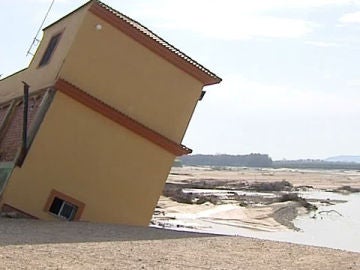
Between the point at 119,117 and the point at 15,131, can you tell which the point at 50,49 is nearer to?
the point at 15,131

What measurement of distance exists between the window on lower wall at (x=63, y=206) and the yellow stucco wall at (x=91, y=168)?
0.14 m

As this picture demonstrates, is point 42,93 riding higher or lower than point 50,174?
higher

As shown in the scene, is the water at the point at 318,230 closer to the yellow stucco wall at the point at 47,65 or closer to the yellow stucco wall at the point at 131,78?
the yellow stucco wall at the point at 131,78

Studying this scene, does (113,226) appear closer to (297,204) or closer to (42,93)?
(42,93)

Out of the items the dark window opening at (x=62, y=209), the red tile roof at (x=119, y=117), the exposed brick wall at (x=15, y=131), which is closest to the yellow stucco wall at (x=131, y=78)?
the red tile roof at (x=119, y=117)

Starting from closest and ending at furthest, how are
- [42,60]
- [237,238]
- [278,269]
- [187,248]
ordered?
[278,269] → [187,248] → [237,238] → [42,60]

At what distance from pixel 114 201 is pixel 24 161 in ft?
10.2

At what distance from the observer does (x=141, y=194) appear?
795 inches

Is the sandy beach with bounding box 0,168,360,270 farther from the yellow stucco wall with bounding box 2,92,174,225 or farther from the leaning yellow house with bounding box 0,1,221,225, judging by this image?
the leaning yellow house with bounding box 0,1,221,225

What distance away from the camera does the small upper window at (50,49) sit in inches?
856

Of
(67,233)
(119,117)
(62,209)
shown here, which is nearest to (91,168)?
(62,209)

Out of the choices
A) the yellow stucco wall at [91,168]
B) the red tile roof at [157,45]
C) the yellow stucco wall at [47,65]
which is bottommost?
the yellow stucco wall at [91,168]

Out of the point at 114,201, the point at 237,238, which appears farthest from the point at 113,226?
the point at 237,238

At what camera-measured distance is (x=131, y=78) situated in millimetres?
20156
